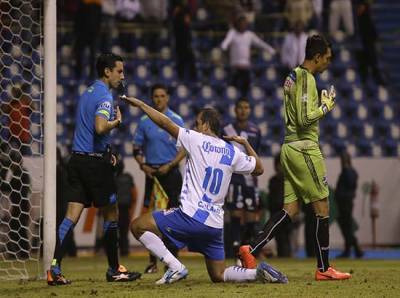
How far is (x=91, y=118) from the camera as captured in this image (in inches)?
376

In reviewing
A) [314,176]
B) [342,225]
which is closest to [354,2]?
[342,225]

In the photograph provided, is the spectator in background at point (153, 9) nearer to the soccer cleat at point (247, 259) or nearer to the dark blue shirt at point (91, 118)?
the dark blue shirt at point (91, 118)

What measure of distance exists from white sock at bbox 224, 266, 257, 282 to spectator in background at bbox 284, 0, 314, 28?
12.2 meters

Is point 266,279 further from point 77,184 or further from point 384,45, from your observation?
point 384,45

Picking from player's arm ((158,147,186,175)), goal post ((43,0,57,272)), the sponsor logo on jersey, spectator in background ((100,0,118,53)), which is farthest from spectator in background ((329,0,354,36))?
the sponsor logo on jersey

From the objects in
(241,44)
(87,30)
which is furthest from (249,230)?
(87,30)

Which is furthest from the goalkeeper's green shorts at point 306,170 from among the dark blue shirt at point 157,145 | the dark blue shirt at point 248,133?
the dark blue shirt at point 248,133

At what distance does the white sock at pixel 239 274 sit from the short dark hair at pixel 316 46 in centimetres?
201

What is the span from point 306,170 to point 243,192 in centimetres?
405

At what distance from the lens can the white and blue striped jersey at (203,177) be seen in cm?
910

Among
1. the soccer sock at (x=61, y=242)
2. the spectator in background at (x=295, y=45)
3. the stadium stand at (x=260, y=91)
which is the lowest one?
the soccer sock at (x=61, y=242)

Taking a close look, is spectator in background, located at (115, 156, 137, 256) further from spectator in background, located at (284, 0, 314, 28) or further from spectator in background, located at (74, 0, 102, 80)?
spectator in background, located at (284, 0, 314, 28)

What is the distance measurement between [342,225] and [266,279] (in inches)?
326

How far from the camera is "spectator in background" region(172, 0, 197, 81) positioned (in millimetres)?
20263
